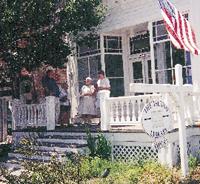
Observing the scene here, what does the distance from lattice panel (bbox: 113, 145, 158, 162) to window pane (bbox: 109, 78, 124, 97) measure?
5.03 m

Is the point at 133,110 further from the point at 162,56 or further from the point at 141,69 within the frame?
the point at 141,69

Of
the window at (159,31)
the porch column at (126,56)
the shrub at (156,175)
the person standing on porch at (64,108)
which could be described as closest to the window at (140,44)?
the porch column at (126,56)

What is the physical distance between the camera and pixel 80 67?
17172mm

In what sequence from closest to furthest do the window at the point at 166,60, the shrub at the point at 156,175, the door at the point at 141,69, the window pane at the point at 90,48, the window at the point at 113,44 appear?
the shrub at the point at 156,175
the window at the point at 166,60
the window pane at the point at 90,48
the window at the point at 113,44
the door at the point at 141,69

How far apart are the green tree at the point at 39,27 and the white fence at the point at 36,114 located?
4.00 feet

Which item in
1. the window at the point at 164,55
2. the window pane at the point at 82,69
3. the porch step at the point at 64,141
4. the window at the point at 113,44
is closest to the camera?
the porch step at the point at 64,141

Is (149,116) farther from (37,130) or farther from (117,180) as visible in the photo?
(37,130)

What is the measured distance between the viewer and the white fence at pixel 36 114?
13.3 metres

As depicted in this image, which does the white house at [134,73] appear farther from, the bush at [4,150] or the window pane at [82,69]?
the bush at [4,150]

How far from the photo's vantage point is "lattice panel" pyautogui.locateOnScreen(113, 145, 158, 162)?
10719 millimetres

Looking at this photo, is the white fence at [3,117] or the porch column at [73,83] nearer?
the porch column at [73,83]

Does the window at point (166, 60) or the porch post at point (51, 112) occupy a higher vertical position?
the window at point (166, 60)

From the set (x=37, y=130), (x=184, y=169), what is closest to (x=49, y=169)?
(x=184, y=169)

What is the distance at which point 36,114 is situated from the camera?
14.0 meters
